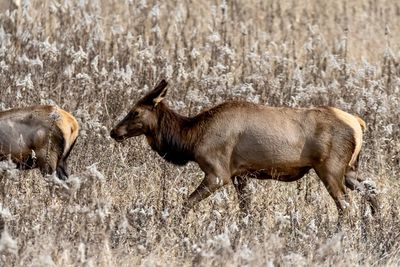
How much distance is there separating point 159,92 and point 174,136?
48 centimetres

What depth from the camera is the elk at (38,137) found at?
34.6 feet

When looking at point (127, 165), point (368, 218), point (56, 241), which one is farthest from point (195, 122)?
point (56, 241)

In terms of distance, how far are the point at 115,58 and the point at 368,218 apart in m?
7.02

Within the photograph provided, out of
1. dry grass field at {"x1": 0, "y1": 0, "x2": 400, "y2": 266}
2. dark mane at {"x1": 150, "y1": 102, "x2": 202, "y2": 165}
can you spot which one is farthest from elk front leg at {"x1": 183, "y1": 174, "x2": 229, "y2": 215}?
dark mane at {"x1": 150, "y1": 102, "x2": 202, "y2": 165}

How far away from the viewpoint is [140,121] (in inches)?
435

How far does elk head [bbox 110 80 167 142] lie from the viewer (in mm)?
11000

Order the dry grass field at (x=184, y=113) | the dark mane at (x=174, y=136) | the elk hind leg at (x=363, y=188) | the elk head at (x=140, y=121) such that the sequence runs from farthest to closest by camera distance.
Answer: the elk head at (x=140, y=121)
the dark mane at (x=174, y=136)
the elk hind leg at (x=363, y=188)
the dry grass field at (x=184, y=113)

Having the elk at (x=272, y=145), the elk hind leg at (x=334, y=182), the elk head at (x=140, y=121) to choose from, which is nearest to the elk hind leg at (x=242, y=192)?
the elk at (x=272, y=145)

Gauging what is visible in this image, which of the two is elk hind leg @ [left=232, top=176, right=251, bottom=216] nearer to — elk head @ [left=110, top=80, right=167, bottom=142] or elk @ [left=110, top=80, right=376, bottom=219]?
elk @ [left=110, top=80, right=376, bottom=219]

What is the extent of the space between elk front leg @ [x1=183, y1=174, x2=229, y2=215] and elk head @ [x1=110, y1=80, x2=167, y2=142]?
3.26 ft

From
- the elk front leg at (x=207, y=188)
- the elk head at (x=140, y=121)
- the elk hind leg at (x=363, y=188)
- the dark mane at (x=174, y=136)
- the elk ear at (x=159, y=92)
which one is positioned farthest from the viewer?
the elk head at (x=140, y=121)

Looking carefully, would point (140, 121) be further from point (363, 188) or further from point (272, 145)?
point (363, 188)

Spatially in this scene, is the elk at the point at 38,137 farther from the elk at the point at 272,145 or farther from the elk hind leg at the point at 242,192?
the elk hind leg at the point at 242,192

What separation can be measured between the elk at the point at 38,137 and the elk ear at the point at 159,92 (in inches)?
33.8
